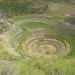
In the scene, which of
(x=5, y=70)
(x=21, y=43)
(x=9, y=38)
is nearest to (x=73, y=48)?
(x=21, y=43)

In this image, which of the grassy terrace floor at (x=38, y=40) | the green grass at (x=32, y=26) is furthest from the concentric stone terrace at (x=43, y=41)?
the green grass at (x=32, y=26)

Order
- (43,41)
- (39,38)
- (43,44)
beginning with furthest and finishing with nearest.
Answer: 1. (39,38)
2. (43,41)
3. (43,44)

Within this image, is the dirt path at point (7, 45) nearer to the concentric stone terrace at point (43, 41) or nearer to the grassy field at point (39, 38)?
the grassy field at point (39, 38)

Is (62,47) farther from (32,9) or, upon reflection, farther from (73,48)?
(32,9)

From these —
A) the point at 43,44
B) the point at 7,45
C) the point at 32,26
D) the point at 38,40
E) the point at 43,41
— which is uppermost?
the point at 32,26

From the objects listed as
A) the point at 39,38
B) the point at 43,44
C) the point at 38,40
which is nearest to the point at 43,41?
the point at 43,44

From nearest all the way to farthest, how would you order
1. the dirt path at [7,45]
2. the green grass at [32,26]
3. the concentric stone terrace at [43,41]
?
the dirt path at [7,45]
the concentric stone terrace at [43,41]
the green grass at [32,26]

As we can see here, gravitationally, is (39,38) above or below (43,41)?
above

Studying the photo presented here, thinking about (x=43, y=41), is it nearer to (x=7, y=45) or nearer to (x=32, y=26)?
(x=32, y=26)
